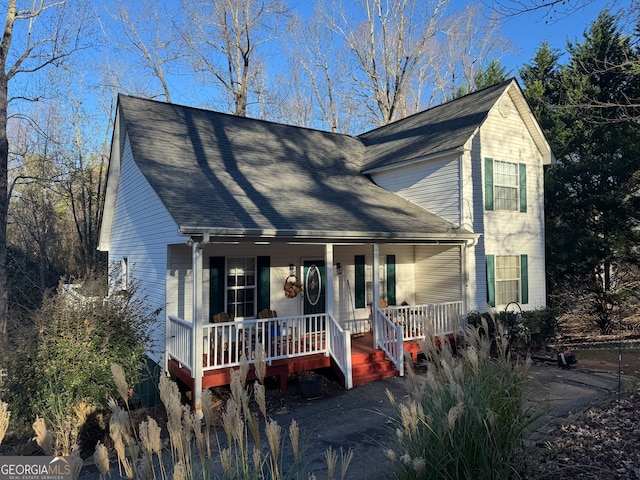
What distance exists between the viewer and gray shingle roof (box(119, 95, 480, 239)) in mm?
8109

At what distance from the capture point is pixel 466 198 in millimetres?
10914

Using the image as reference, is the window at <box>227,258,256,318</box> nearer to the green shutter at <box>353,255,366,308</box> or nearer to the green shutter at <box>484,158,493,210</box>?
the green shutter at <box>353,255,366,308</box>

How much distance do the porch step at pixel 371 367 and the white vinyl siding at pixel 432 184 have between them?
4.21 metres

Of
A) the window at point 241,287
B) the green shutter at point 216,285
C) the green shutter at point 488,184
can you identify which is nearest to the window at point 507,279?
the green shutter at point 488,184

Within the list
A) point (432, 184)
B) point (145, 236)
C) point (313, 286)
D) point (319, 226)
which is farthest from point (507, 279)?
point (145, 236)

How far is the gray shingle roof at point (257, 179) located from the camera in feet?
26.6

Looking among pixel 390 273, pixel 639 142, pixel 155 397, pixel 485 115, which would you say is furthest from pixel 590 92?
pixel 155 397

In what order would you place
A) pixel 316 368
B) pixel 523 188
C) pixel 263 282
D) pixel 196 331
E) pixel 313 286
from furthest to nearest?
pixel 523 188
pixel 313 286
pixel 263 282
pixel 316 368
pixel 196 331

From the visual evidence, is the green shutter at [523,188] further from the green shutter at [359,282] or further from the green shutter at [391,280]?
the green shutter at [359,282]

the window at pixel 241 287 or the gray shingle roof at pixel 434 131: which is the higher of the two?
the gray shingle roof at pixel 434 131

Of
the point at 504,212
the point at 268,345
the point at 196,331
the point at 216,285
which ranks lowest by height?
the point at 268,345

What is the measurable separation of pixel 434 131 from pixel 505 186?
8.74 ft

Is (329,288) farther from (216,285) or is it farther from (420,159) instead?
(420,159)

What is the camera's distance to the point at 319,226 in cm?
838
